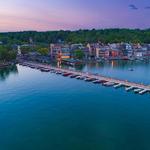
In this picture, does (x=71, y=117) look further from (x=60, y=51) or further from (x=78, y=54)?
(x=60, y=51)

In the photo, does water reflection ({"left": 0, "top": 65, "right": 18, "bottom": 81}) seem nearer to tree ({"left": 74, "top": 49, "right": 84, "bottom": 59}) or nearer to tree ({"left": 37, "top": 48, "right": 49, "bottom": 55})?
tree ({"left": 74, "top": 49, "right": 84, "bottom": 59})

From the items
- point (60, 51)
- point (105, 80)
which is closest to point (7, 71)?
point (105, 80)

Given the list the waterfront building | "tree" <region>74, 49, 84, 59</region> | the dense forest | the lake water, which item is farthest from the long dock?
the dense forest

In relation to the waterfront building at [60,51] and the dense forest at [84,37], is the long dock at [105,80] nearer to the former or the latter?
the waterfront building at [60,51]

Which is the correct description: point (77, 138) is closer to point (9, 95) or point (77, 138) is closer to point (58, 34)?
point (9, 95)

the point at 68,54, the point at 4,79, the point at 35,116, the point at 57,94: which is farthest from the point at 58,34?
the point at 35,116

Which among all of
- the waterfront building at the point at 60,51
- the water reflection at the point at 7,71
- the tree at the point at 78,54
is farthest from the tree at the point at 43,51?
the water reflection at the point at 7,71

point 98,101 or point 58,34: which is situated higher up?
point 58,34
